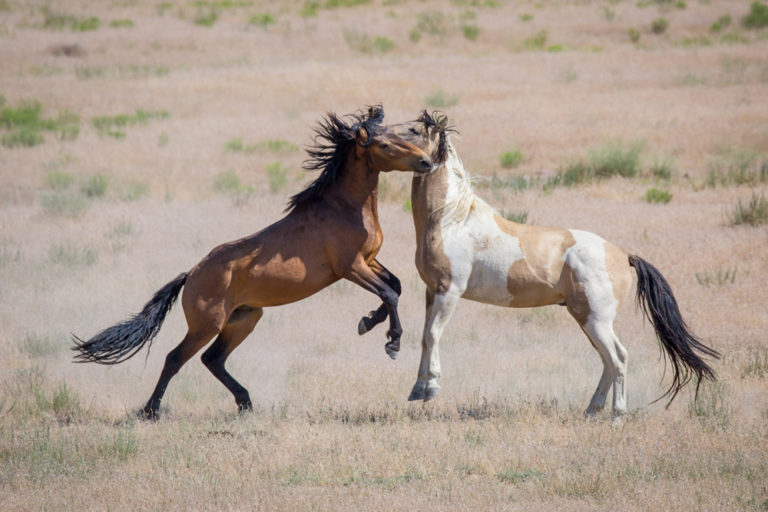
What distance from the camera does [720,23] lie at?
105 feet

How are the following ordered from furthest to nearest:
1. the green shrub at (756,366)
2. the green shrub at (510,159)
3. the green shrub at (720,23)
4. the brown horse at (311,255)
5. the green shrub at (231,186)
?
the green shrub at (720,23)
the green shrub at (510,159)
the green shrub at (231,186)
the green shrub at (756,366)
the brown horse at (311,255)

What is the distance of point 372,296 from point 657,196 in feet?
17.3

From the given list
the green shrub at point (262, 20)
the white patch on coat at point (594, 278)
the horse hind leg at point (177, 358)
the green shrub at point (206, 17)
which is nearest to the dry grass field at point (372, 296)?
the horse hind leg at point (177, 358)

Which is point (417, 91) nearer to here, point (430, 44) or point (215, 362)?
point (430, 44)

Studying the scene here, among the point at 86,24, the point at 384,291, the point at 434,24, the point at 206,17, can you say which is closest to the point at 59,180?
the point at 384,291

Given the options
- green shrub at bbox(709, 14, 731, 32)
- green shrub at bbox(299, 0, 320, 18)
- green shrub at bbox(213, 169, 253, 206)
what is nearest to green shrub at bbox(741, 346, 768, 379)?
green shrub at bbox(213, 169, 253, 206)

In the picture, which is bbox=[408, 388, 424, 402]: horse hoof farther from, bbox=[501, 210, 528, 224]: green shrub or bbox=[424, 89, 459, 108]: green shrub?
bbox=[424, 89, 459, 108]: green shrub

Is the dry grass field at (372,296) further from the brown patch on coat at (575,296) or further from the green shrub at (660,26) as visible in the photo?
the green shrub at (660,26)

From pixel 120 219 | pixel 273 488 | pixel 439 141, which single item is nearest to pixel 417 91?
pixel 120 219

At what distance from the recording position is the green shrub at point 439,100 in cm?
2077

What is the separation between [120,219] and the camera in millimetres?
13227

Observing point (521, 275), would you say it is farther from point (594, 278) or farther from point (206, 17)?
point (206, 17)

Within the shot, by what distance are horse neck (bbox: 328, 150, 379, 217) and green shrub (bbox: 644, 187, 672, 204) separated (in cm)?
760

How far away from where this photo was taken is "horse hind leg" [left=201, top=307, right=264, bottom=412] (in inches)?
280
